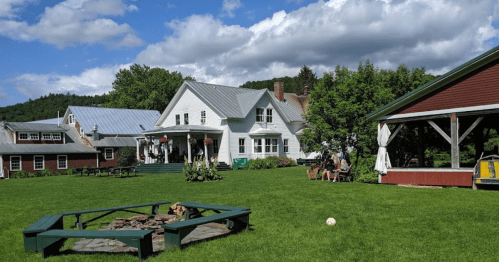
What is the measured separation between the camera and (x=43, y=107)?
91.8m

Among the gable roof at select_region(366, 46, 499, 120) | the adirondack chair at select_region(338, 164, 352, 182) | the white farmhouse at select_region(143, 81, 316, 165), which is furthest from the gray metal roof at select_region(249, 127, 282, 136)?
the gable roof at select_region(366, 46, 499, 120)

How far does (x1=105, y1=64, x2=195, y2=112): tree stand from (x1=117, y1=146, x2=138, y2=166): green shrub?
67.8 feet

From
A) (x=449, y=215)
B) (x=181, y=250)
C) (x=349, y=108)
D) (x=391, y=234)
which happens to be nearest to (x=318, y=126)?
(x=349, y=108)

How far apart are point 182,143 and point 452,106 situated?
80.8 ft

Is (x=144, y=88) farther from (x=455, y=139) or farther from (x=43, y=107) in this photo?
(x=455, y=139)

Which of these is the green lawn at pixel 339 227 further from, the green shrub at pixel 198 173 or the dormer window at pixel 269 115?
the dormer window at pixel 269 115

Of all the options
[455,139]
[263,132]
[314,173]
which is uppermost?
[263,132]

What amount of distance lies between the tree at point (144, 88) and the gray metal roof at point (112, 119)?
36.6ft

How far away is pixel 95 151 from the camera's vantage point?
123 ft

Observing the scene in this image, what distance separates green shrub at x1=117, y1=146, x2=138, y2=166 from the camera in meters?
36.4

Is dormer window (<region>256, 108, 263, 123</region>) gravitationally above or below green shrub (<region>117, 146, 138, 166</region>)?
above

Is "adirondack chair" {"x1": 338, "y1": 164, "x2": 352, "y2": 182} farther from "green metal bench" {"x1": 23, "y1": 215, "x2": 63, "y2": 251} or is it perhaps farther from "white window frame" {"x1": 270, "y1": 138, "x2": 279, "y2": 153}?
"white window frame" {"x1": 270, "y1": 138, "x2": 279, "y2": 153}

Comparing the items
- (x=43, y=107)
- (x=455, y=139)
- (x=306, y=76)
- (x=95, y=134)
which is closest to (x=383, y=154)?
(x=455, y=139)

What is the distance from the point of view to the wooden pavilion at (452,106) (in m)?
13.5
